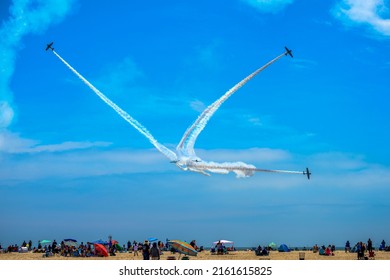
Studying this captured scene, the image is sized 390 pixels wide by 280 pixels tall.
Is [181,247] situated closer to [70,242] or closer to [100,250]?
[100,250]

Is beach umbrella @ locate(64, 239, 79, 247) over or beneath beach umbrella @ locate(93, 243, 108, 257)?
over

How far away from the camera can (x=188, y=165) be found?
68062mm

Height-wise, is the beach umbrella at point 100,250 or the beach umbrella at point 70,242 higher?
the beach umbrella at point 70,242

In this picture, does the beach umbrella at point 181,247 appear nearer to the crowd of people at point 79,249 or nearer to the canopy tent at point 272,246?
the crowd of people at point 79,249

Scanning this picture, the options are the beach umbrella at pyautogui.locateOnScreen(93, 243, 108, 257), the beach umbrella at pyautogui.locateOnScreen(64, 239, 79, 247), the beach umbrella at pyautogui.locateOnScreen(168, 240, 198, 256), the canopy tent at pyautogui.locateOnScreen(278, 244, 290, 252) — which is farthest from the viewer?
the canopy tent at pyautogui.locateOnScreen(278, 244, 290, 252)

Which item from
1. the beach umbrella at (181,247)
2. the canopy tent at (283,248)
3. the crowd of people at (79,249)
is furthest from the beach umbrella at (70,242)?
the canopy tent at (283,248)

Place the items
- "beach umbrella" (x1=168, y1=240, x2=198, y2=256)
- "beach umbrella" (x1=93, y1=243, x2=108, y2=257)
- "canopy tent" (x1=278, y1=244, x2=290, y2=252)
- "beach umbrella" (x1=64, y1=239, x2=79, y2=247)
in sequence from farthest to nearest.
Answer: "canopy tent" (x1=278, y1=244, x2=290, y2=252) < "beach umbrella" (x1=64, y1=239, x2=79, y2=247) < "beach umbrella" (x1=93, y1=243, x2=108, y2=257) < "beach umbrella" (x1=168, y1=240, x2=198, y2=256)

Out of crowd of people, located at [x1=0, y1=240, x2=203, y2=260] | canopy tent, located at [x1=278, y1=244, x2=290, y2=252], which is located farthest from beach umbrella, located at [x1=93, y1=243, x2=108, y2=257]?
canopy tent, located at [x1=278, y1=244, x2=290, y2=252]

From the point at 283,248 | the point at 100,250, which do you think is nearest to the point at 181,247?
the point at 100,250

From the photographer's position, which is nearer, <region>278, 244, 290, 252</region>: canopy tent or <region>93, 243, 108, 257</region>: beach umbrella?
<region>93, 243, 108, 257</region>: beach umbrella

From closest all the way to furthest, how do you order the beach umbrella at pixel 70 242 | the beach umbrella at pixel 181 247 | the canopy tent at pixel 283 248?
1. the beach umbrella at pixel 181 247
2. the beach umbrella at pixel 70 242
3. the canopy tent at pixel 283 248

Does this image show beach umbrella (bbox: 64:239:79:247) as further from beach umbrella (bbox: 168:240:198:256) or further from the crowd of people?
beach umbrella (bbox: 168:240:198:256)

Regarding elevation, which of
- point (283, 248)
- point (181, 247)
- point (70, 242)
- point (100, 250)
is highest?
point (70, 242)
